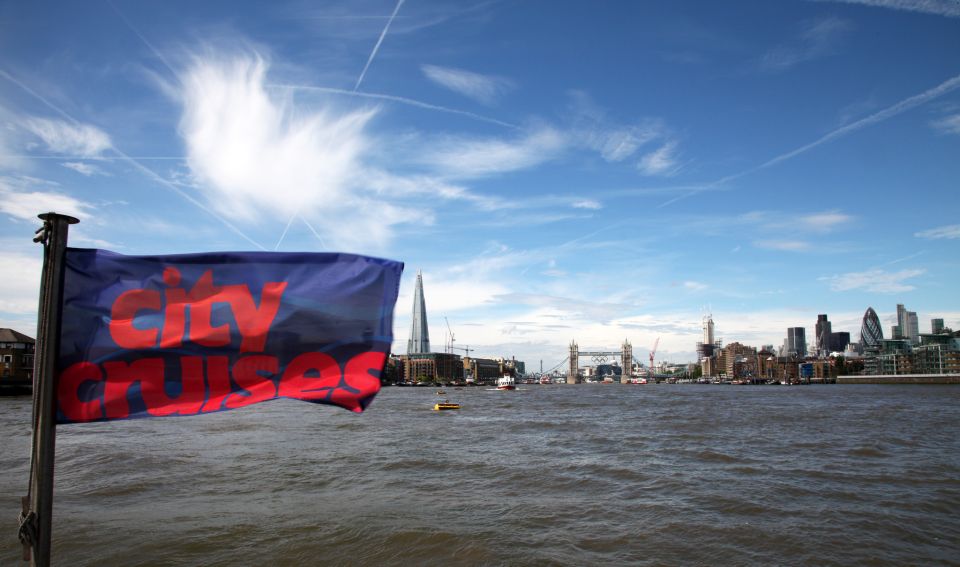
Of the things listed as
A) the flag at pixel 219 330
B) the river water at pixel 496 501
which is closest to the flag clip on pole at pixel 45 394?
the flag at pixel 219 330

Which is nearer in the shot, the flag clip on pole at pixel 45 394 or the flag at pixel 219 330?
the flag clip on pole at pixel 45 394

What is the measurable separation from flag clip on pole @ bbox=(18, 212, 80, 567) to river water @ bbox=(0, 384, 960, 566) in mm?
7866

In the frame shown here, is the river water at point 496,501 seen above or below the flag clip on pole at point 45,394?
below

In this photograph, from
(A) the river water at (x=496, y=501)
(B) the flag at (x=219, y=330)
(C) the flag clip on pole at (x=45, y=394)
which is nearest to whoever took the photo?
(C) the flag clip on pole at (x=45, y=394)

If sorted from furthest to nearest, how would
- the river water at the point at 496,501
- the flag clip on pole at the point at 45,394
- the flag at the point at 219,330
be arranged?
the river water at the point at 496,501, the flag at the point at 219,330, the flag clip on pole at the point at 45,394

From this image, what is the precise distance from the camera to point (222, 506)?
15.4 metres

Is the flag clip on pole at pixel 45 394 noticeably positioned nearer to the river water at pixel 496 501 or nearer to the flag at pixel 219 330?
the flag at pixel 219 330

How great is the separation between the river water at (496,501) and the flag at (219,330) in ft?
26.1

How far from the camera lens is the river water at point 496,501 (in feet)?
38.5

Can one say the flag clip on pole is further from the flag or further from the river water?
the river water

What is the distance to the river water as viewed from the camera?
11750 mm

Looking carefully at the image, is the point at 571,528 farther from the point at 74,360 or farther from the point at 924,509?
the point at 74,360

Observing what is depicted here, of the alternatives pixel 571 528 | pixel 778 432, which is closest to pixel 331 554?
pixel 571 528

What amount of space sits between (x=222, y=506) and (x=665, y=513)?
11779 mm
